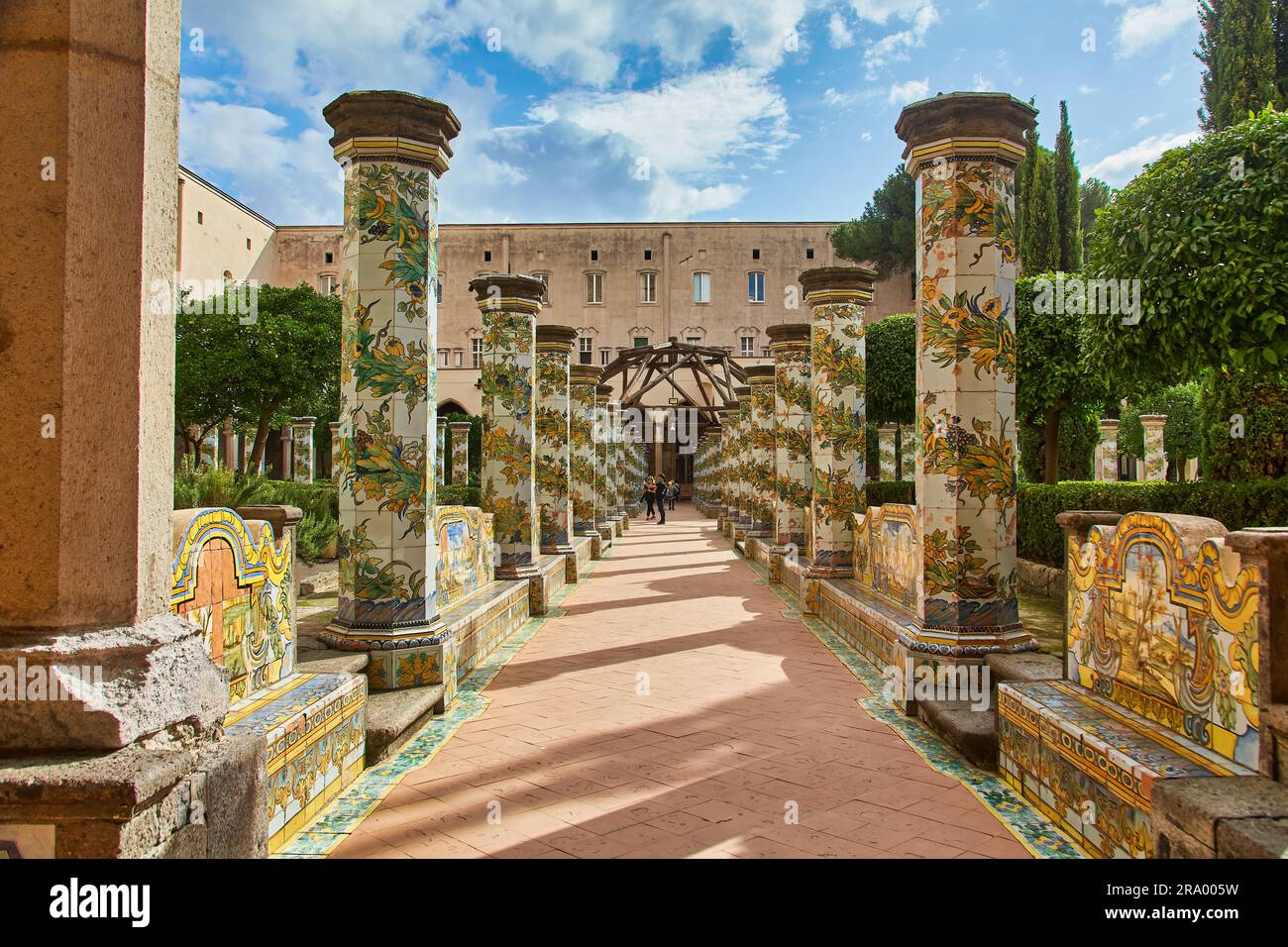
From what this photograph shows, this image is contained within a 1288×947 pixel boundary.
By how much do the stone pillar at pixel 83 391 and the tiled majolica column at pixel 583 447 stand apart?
13.4 m

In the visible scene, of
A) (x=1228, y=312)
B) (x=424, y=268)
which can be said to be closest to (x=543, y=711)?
(x=424, y=268)

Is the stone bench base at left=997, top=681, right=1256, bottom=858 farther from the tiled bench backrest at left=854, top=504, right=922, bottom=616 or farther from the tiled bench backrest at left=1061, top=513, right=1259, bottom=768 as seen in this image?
the tiled bench backrest at left=854, top=504, right=922, bottom=616

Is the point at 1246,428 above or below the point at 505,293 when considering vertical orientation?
below

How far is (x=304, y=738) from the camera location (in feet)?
11.6

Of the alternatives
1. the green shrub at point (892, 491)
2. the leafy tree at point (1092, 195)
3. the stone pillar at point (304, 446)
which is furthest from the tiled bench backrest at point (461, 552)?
the leafy tree at point (1092, 195)

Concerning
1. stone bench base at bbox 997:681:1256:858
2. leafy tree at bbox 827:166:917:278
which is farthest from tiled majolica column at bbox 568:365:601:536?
leafy tree at bbox 827:166:917:278

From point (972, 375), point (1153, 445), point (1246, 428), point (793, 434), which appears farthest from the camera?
point (1153, 445)

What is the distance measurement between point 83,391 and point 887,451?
2306 cm

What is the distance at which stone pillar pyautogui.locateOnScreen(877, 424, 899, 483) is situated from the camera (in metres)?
23.6

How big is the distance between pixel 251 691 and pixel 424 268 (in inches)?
113

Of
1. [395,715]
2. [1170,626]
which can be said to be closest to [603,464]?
[395,715]

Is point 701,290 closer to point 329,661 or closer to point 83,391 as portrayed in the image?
point 329,661
